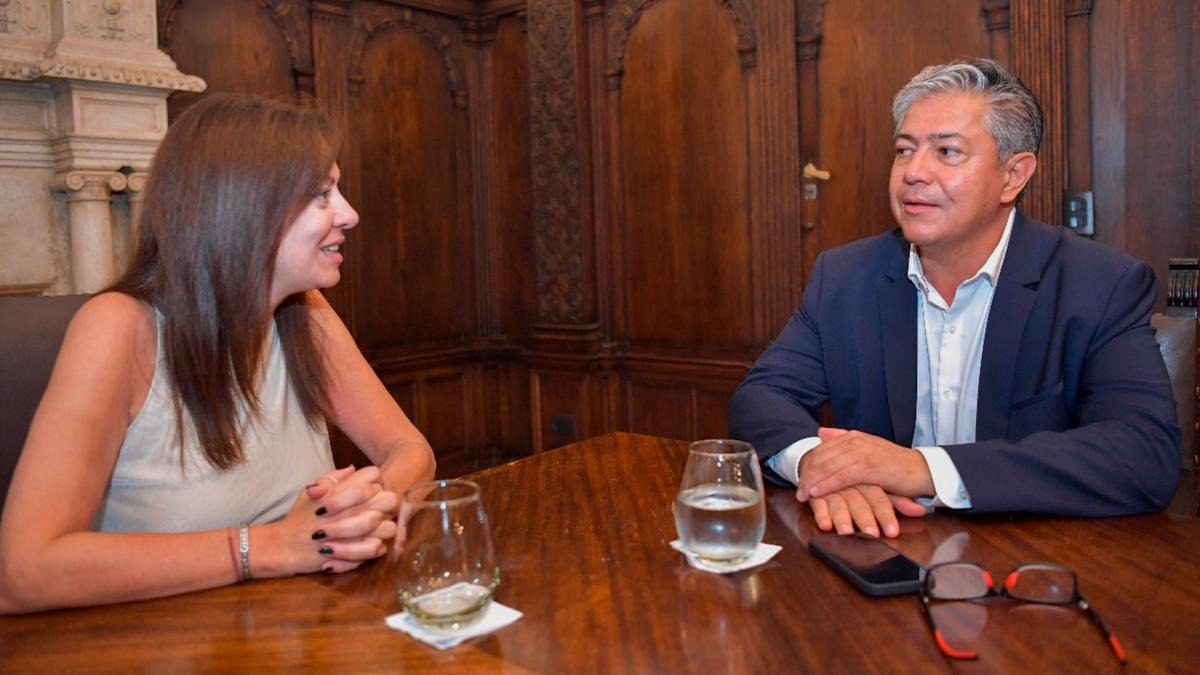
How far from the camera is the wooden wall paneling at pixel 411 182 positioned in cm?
442

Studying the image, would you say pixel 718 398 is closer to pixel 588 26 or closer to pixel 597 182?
pixel 597 182

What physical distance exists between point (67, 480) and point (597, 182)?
347 cm

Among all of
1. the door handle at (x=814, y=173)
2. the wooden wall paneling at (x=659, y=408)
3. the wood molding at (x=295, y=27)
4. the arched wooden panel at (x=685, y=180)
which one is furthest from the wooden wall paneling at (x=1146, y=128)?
the wood molding at (x=295, y=27)

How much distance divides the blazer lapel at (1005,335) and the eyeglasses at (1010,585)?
0.67 metres

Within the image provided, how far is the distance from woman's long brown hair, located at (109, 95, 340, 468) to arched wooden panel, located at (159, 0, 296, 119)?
240 centimetres

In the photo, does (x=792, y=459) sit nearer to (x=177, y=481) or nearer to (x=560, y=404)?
(x=177, y=481)

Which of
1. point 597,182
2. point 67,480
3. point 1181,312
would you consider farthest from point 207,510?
point 597,182

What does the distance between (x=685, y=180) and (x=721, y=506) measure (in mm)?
3217

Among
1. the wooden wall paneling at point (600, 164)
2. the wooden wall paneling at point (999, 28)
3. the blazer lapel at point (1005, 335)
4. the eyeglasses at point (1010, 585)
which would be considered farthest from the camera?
the wooden wall paneling at point (600, 164)

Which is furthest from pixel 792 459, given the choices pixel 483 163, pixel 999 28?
pixel 483 163

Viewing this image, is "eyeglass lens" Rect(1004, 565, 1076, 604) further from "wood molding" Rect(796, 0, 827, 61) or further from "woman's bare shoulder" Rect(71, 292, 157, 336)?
"wood molding" Rect(796, 0, 827, 61)

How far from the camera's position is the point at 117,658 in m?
0.93

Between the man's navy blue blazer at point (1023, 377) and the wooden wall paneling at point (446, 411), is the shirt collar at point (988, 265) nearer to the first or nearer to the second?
the man's navy blue blazer at point (1023, 377)

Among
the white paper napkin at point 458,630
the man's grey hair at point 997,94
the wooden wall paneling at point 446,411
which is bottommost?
the wooden wall paneling at point 446,411
